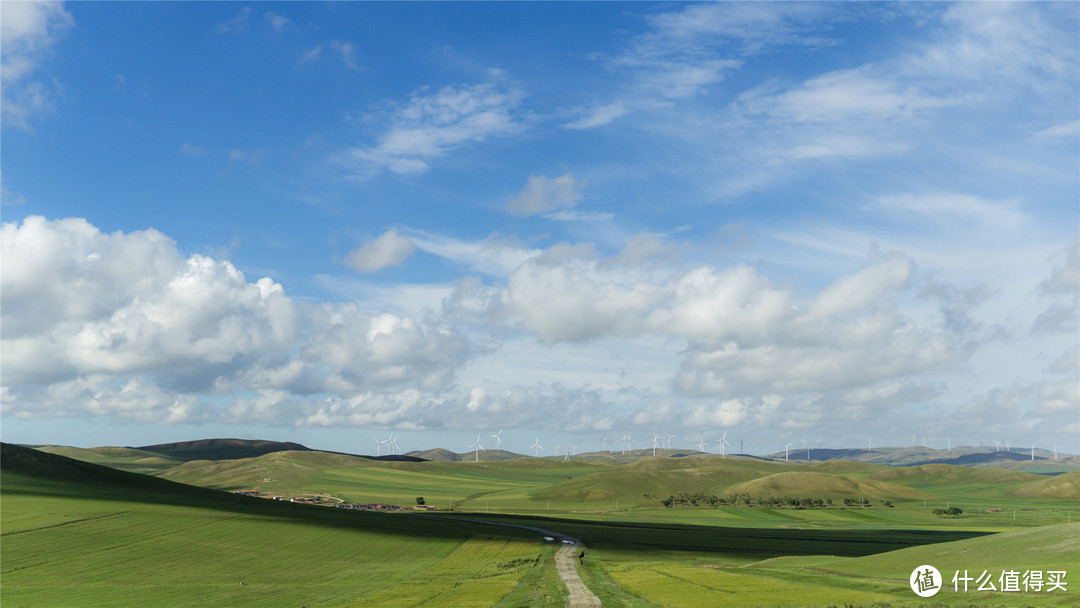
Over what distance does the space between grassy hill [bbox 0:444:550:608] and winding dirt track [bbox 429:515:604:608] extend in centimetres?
467

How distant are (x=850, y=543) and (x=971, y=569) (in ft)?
276

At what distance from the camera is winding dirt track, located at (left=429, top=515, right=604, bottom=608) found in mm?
71250

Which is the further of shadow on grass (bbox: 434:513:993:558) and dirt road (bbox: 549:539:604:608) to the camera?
shadow on grass (bbox: 434:513:993:558)

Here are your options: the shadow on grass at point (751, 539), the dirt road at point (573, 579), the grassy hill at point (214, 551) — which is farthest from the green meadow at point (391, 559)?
the dirt road at point (573, 579)

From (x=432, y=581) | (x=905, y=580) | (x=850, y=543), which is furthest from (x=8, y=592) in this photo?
(x=850, y=543)

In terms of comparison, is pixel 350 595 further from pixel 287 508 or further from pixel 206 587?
pixel 287 508

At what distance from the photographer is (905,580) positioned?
7988cm

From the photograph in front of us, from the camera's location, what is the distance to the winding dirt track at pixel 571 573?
71250 millimetres

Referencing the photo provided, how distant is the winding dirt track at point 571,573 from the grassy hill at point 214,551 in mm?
4672

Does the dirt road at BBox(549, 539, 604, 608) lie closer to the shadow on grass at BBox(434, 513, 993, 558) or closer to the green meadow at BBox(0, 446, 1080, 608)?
the green meadow at BBox(0, 446, 1080, 608)

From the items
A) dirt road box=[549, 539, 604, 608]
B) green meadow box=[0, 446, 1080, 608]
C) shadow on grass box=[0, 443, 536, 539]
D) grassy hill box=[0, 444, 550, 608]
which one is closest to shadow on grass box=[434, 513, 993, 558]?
green meadow box=[0, 446, 1080, 608]

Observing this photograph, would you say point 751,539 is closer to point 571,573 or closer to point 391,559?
point 571,573

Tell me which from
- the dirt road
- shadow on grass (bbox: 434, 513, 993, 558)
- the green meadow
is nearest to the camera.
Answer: the dirt road

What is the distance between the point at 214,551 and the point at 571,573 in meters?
53.6
